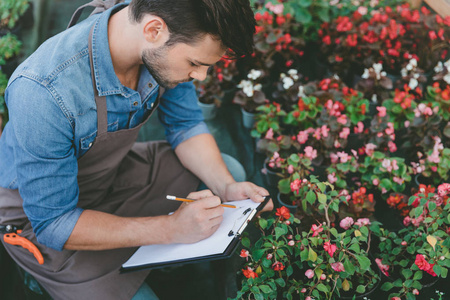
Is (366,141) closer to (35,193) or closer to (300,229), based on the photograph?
(300,229)

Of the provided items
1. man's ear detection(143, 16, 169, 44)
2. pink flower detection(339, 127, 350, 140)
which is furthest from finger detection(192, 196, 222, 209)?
pink flower detection(339, 127, 350, 140)

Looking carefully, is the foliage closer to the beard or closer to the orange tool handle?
the orange tool handle

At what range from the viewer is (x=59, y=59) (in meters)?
1.21

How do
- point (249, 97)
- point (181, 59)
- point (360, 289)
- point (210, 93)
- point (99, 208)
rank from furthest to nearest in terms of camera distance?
point (210, 93), point (249, 97), point (99, 208), point (360, 289), point (181, 59)

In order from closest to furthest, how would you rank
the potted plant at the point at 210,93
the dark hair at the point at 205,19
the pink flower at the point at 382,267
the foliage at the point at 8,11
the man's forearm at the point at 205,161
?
the dark hair at the point at 205,19 → the pink flower at the point at 382,267 → the man's forearm at the point at 205,161 → the potted plant at the point at 210,93 → the foliage at the point at 8,11

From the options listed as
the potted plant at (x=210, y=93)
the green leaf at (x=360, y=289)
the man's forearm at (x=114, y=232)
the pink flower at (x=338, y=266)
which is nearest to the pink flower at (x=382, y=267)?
the green leaf at (x=360, y=289)

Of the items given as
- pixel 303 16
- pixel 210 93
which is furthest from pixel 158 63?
pixel 303 16

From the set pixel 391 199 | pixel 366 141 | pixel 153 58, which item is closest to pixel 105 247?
pixel 153 58

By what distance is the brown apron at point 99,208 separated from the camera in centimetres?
142

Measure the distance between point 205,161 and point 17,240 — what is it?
787mm

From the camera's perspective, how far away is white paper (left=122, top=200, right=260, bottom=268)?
1.28 meters

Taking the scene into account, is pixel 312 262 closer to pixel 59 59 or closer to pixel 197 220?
pixel 197 220

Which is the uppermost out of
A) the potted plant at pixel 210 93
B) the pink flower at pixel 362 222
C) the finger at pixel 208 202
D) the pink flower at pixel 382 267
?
the finger at pixel 208 202

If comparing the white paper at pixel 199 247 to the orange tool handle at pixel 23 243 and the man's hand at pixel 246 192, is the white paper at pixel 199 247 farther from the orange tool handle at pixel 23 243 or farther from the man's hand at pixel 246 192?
the orange tool handle at pixel 23 243
